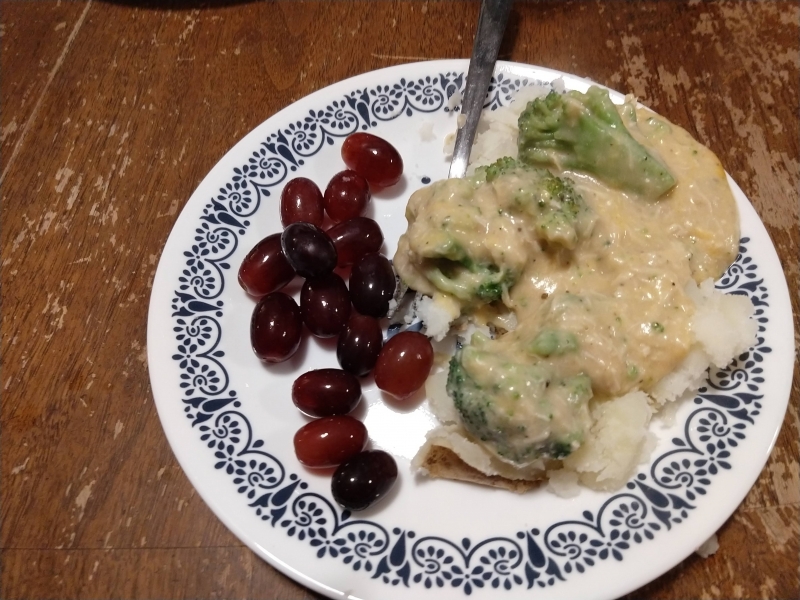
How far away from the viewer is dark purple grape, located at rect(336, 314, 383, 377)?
5.62 ft

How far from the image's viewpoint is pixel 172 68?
2789 millimetres

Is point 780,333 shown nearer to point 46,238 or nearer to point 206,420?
point 206,420

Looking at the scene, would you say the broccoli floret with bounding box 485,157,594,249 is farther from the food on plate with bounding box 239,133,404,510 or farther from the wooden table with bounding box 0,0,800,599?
the wooden table with bounding box 0,0,800,599

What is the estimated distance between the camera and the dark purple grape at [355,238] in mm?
1910

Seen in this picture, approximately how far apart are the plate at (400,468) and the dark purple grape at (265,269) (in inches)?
3.0

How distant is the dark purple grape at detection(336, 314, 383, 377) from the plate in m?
0.10

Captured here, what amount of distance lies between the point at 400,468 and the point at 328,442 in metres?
0.22

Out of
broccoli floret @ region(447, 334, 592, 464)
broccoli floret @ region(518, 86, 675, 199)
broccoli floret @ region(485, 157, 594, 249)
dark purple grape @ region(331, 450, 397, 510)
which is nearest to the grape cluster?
dark purple grape @ region(331, 450, 397, 510)

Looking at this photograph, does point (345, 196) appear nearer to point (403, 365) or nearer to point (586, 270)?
point (403, 365)

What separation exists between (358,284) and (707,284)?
1027mm

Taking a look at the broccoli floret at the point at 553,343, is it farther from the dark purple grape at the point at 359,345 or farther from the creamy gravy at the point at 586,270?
the dark purple grape at the point at 359,345

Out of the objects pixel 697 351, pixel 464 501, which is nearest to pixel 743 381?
pixel 697 351

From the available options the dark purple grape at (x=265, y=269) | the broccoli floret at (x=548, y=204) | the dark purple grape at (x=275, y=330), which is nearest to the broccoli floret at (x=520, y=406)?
the broccoli floret at (x=548, y=204)

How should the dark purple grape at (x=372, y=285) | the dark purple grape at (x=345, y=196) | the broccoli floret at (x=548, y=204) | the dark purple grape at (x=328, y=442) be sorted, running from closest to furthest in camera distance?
the dark purple grape at (x=328, y=442), the broccoli floret at (x=548, y=204), the dark purple grape at (x=372, y=285), the dark purple grape at (x=345, y=196)
